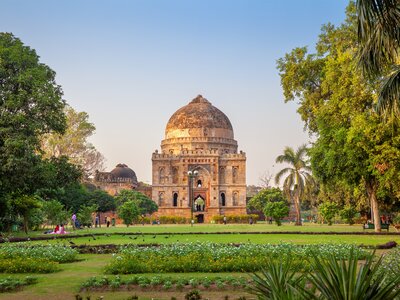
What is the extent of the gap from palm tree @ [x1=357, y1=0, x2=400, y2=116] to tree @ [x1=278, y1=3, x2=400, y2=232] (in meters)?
8.55

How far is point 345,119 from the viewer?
24438 mm

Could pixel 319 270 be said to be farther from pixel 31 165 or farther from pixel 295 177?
pixel 295 177

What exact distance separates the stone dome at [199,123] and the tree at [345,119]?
35.1 meters

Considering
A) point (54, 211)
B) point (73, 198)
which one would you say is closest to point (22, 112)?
point (54, 211)

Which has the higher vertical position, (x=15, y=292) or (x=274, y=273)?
(x=274, y=273)

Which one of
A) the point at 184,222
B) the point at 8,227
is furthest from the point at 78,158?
the point at 8,227

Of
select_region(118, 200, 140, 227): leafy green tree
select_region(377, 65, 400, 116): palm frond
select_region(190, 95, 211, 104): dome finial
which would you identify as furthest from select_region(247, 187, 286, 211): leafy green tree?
select_region(377, 65, 400, 116): palm frond

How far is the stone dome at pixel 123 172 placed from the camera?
73037 millimetres

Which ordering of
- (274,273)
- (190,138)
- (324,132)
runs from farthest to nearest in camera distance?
1. (190,138)
2. (324,132)
3. (274,273)

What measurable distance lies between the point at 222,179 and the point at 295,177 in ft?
54.9

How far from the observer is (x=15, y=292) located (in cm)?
885

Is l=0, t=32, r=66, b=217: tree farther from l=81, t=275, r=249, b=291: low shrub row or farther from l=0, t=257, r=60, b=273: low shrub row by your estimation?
l=81, t=275, r=249, b=291: low shrub row

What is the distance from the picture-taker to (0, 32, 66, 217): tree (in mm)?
21234

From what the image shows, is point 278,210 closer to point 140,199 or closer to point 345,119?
point 345,119
